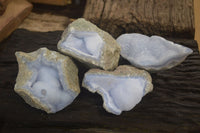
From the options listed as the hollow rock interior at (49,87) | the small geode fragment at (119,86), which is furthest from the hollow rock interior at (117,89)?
the hollow rock interior at (49,87)

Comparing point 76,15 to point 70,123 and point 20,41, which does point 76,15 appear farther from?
point 70,123

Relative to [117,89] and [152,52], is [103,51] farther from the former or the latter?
[152,52]

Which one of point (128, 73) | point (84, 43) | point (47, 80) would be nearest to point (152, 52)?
point (128, 73)

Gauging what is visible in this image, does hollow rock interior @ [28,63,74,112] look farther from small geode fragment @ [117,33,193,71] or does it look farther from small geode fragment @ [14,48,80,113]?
small geode fragment @ [117,33,193,71]

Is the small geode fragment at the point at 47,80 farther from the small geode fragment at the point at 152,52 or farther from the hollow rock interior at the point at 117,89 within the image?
the small geode fragment at the point at 152,52

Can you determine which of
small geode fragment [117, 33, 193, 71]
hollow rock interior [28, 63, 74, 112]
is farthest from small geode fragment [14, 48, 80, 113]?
small geode fragment [117, 33, 193, 71]

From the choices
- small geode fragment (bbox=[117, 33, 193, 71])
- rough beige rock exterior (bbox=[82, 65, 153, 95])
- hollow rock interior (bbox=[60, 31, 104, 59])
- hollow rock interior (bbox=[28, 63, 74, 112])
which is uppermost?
hollow rock interior (bbox=[60, 31, 104, 59])
